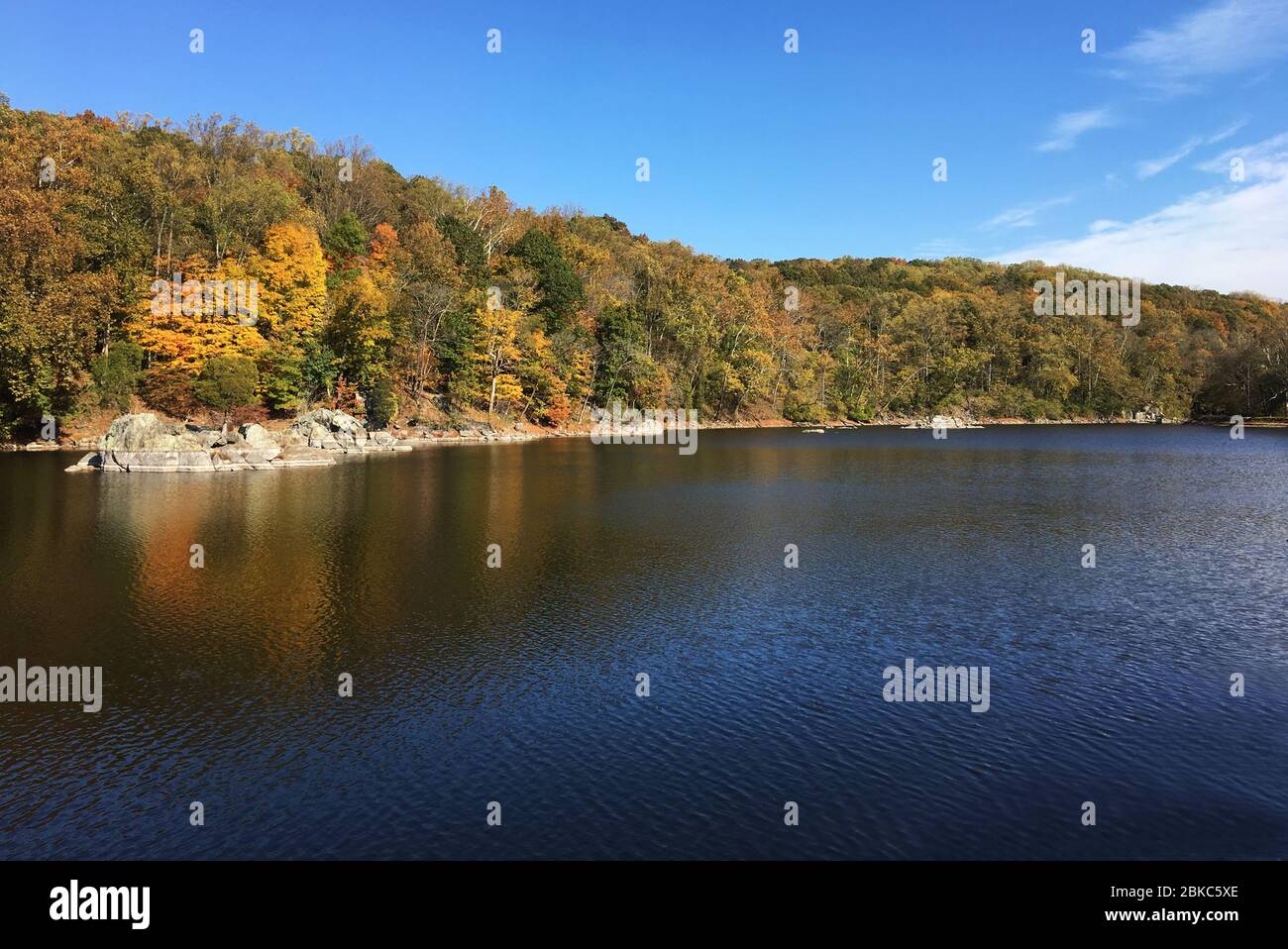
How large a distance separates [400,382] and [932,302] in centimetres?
9864

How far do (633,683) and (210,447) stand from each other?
4937cm

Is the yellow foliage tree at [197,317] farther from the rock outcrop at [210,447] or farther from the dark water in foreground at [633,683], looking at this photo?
the dark water in foreground at [633,683]

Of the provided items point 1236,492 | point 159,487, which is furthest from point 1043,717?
point 159,487

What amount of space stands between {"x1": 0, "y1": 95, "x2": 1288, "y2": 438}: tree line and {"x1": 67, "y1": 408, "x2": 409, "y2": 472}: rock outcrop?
564 centimetres

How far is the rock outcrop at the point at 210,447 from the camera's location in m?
50.8

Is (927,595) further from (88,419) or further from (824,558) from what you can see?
(88,419)

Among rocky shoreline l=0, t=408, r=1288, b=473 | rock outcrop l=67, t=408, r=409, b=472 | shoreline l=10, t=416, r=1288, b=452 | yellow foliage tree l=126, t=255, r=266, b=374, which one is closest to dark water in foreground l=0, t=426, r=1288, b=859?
rock outcrop l=67, t=408, r=409, b=472

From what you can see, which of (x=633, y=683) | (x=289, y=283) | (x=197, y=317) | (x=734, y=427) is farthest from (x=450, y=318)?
(x=633, y=683)

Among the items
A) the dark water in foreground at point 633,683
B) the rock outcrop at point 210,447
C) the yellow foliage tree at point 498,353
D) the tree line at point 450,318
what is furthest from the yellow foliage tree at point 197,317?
the dark water in foreground at point 633,683

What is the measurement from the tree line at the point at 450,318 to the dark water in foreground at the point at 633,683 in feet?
94.6

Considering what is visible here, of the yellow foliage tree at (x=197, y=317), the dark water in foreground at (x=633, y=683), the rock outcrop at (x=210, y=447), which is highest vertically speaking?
the yellow foliage tree at (x=197, y=317)

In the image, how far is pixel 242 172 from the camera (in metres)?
81.5

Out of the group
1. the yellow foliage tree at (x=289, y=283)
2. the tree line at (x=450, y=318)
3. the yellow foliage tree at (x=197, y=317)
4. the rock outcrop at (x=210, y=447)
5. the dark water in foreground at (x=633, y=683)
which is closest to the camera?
the dark water in foreground at (x=633, y=683)

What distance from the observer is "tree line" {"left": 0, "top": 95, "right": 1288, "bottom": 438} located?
201 feet
